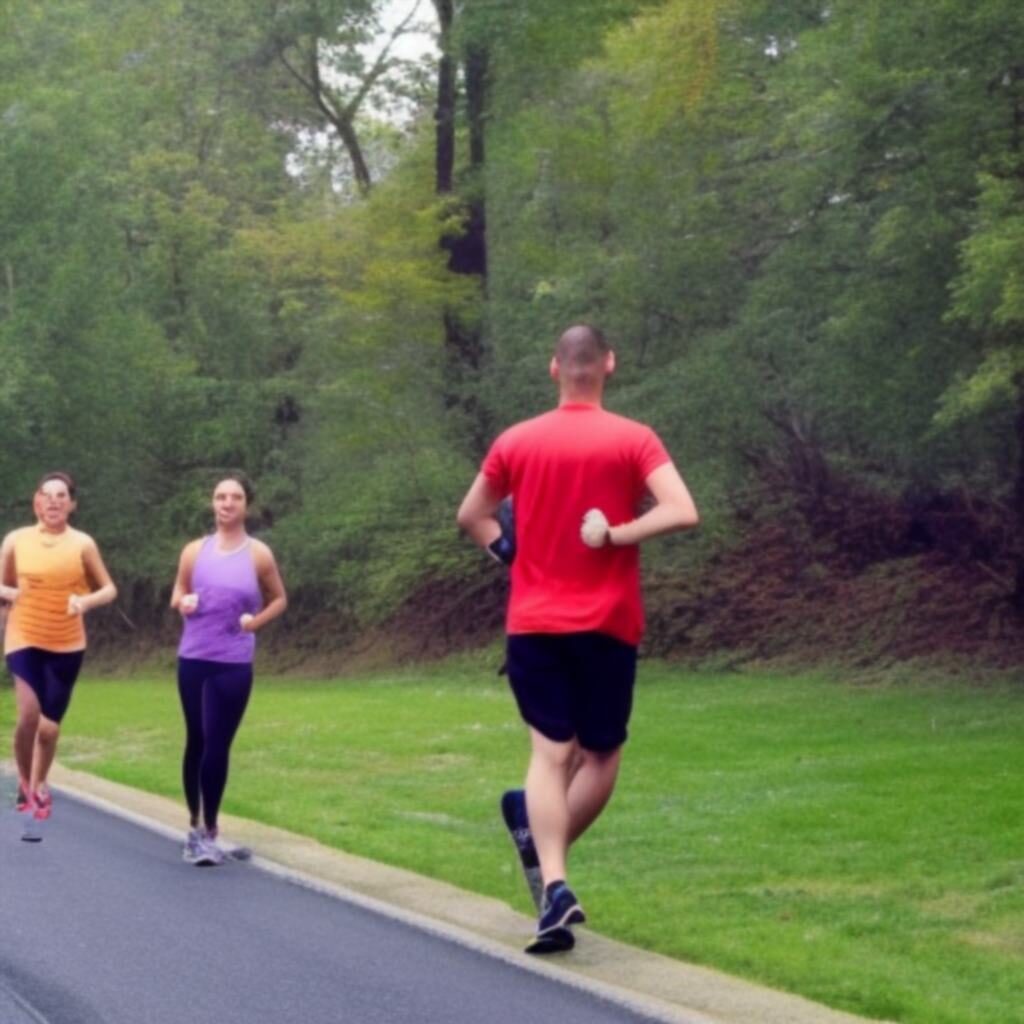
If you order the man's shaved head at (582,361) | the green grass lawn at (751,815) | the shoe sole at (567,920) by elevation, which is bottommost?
the green grass lawn at (751,815)

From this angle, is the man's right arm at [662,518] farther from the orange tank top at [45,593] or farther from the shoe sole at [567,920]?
the orange tank top at [45,593]

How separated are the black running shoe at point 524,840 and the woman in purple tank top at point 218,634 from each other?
3.11 m

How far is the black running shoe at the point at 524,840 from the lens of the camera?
8.26 metres

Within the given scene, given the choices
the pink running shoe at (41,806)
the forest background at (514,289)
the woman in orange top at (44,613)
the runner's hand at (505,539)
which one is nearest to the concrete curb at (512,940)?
the pink running shoe at (41,806)

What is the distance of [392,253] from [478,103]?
134 inches

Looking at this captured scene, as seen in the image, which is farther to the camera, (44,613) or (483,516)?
(44,613)

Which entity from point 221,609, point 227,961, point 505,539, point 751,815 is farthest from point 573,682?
point 751,815

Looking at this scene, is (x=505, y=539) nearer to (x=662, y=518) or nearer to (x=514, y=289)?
(x=662, y=518)

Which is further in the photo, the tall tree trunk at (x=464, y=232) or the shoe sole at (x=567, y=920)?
the tall tree trunk at (x=464, y=232)

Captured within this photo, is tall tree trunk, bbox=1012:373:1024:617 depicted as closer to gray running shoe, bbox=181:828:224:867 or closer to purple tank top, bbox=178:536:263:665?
purple tank top, bbox=178:536:263:665

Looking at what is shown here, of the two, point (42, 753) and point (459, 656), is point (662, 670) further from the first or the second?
point (42, 753)

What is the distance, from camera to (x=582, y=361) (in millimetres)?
8117

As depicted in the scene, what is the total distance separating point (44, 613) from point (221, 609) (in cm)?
159

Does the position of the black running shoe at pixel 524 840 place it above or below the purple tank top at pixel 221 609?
below
